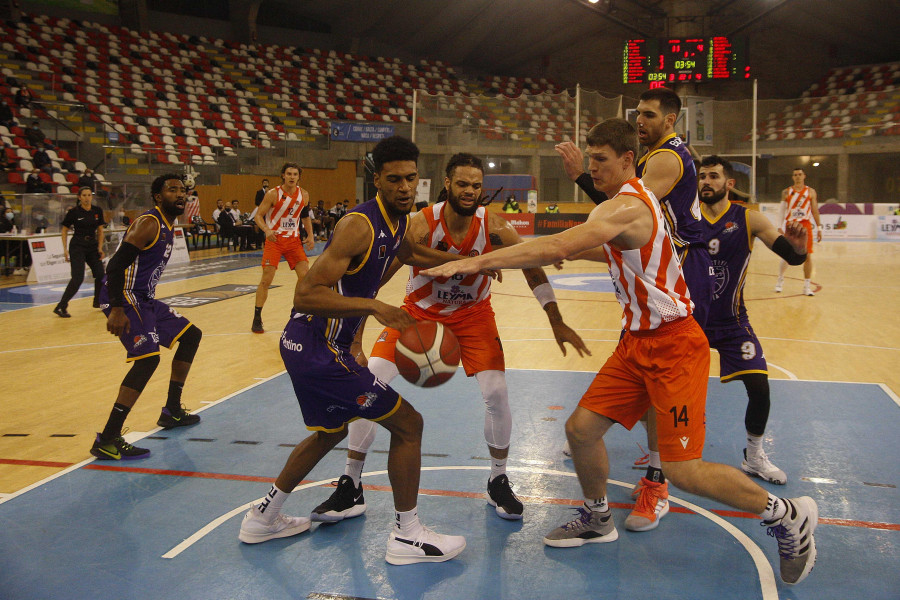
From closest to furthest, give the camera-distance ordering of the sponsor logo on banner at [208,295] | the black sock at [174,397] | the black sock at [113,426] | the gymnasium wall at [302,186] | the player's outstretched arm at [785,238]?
the player's outstretched arm at [785,238] → the black sock at [113,426] → the black sock at [174,397] → the sponsor logo on banner at [208,295] → the gymnasium wall at [302,186]

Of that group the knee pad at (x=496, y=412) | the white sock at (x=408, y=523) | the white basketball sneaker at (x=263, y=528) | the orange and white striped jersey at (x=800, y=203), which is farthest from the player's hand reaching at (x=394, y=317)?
the orange and white striped jersey at (x=800, y=203)

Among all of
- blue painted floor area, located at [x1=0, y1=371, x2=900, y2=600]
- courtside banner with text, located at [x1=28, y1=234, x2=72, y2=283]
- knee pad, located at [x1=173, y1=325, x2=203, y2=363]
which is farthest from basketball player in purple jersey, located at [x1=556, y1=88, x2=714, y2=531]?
courtside banner with text, located at [x1=28, y1=234, x2=72, y2=283]

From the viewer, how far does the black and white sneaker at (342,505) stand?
384cm

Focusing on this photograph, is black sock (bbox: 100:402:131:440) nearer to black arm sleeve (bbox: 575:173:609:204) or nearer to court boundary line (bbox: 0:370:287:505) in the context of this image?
court boundary line (bbox: 0:370:287:505)

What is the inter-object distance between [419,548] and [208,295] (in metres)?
10.2

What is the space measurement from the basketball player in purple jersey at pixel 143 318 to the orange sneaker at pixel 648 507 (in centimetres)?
325

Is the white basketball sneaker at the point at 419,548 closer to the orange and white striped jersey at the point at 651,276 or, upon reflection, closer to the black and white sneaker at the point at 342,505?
the black and white sneaker at the point at 342,505

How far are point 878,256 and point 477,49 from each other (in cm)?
2678

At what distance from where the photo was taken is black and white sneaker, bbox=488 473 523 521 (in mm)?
3896

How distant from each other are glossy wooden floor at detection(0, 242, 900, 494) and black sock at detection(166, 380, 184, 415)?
29 centimetres

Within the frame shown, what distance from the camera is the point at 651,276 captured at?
332 cm

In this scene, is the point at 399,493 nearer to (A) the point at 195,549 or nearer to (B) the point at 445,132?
(A) the point at 195,549

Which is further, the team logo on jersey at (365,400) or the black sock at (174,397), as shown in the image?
the black sock at (174,397)

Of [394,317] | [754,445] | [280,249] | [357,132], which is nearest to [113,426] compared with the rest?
[394,317]
